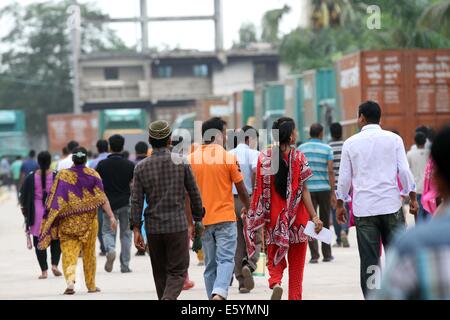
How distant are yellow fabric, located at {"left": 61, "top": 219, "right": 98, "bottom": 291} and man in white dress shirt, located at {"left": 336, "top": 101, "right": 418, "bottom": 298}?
406cm

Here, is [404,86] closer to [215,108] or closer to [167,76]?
[215,108]

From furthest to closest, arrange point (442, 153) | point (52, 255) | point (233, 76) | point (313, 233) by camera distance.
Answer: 1. point (233, 76)
2. point (52, 255)
3. point (313, 233)
4. point (442, 153)

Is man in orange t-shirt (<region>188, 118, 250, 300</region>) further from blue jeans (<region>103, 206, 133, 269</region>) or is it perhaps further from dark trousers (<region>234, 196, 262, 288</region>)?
blue jeans (<region>103, 206, 133, 269</region>)

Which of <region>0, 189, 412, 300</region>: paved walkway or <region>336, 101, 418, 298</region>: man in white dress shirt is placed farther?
<region>0, 189, 412, 300</region>: paved walkway

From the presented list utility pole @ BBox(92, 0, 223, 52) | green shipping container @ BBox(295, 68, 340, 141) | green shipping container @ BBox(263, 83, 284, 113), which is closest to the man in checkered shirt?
green shipping container @ BBox(295, 68, 340, 141)

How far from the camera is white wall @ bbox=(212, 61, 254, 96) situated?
86.9 meters

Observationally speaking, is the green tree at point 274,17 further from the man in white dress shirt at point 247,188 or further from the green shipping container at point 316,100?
the man in white dress shirt at point 247,188

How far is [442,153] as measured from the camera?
377 cm

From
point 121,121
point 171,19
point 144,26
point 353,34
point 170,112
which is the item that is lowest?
point 170,112

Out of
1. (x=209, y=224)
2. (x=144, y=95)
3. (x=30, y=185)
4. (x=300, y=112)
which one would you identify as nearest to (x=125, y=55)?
(x=144, y=95)

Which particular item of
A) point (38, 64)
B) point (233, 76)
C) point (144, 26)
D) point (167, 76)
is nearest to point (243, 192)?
point (144, 26)

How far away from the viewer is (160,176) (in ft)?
31.7

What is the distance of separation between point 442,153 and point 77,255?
9.74 m

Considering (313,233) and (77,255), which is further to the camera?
(77,255)
